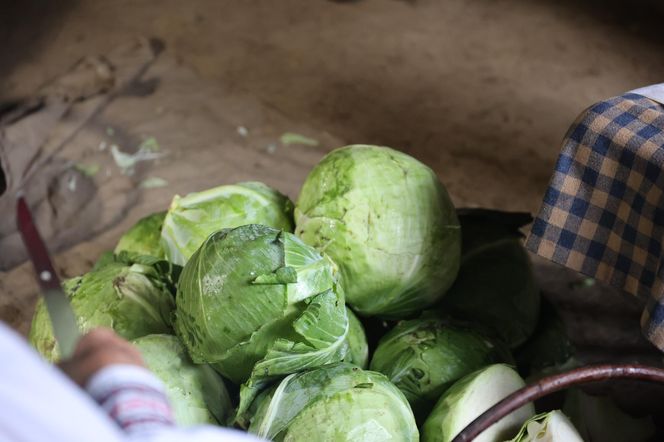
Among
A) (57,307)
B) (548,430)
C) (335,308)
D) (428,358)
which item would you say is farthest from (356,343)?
(57,307)

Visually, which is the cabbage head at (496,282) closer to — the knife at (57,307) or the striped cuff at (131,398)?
the knife at (57,307)

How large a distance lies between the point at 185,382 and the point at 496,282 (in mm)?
1023

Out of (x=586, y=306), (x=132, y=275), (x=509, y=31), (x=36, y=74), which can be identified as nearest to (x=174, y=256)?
(x=132, y=275)

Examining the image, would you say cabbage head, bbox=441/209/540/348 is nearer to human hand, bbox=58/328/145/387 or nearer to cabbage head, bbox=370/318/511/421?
cabbage head, bbox=370/318/511/421

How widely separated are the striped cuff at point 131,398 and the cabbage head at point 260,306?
0.79 metres

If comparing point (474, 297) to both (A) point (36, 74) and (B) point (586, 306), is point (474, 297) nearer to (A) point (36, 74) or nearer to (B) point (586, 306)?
(B) point (586, 306)

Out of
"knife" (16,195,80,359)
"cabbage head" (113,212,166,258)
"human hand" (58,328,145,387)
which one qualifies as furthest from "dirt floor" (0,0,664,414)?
"human hand" (58,328,145,387)

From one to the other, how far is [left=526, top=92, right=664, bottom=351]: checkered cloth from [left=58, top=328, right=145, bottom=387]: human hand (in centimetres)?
109

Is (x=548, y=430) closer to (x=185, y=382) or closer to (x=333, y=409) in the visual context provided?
(x=333, y=409)

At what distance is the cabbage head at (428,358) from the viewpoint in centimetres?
183

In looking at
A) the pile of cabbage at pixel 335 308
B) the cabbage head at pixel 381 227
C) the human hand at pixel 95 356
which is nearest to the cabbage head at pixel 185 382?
the pile of cabbage at pixel 335 308

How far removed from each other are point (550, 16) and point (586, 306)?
254 centimetres

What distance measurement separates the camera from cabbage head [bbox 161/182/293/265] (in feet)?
6.36

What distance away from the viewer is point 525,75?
14.2ft
